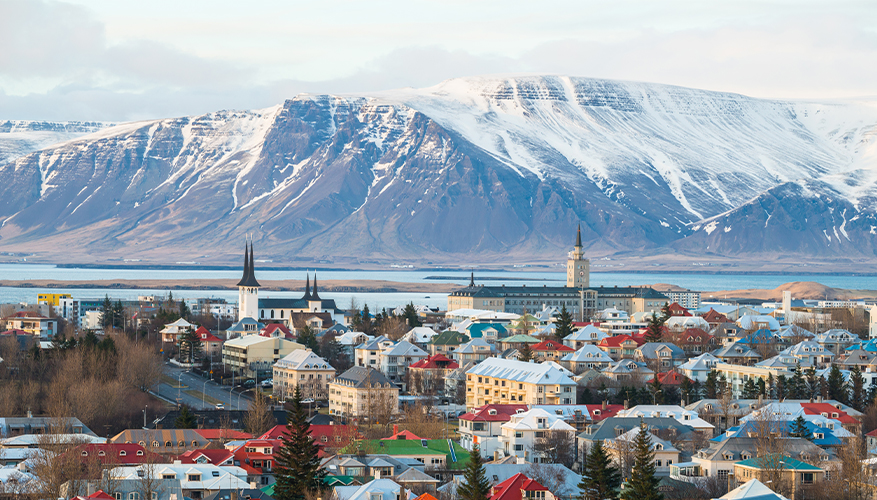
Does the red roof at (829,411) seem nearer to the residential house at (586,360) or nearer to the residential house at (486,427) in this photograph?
the residential house at (486,427)

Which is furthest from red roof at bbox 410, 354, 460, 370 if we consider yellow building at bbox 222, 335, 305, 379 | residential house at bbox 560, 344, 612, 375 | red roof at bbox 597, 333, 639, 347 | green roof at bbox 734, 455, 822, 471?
green roof at bbox 734, 455, 822, 471

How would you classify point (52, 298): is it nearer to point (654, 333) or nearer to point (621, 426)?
point (654, 333)

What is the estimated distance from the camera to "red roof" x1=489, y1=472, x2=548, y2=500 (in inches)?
2072

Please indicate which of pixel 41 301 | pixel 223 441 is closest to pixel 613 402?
pixel 223 441

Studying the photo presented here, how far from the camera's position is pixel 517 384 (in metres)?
90.6

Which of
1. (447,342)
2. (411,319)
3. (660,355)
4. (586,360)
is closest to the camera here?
(586,360)

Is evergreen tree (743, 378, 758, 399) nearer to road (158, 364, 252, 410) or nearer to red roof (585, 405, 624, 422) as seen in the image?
red roof (585, 405, 624, 422)

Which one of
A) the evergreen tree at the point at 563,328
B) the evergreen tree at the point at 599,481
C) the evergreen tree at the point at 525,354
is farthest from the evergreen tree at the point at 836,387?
the evergreen tree at the point at 599,481

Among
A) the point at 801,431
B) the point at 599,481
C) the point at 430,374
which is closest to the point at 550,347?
the point at 430,374

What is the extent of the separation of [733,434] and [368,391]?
24.6 m

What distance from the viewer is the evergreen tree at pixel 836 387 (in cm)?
8929

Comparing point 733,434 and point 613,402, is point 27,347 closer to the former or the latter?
point 613,402

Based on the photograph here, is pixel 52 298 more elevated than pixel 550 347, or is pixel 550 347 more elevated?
pixel 550 347

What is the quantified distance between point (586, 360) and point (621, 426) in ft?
118
